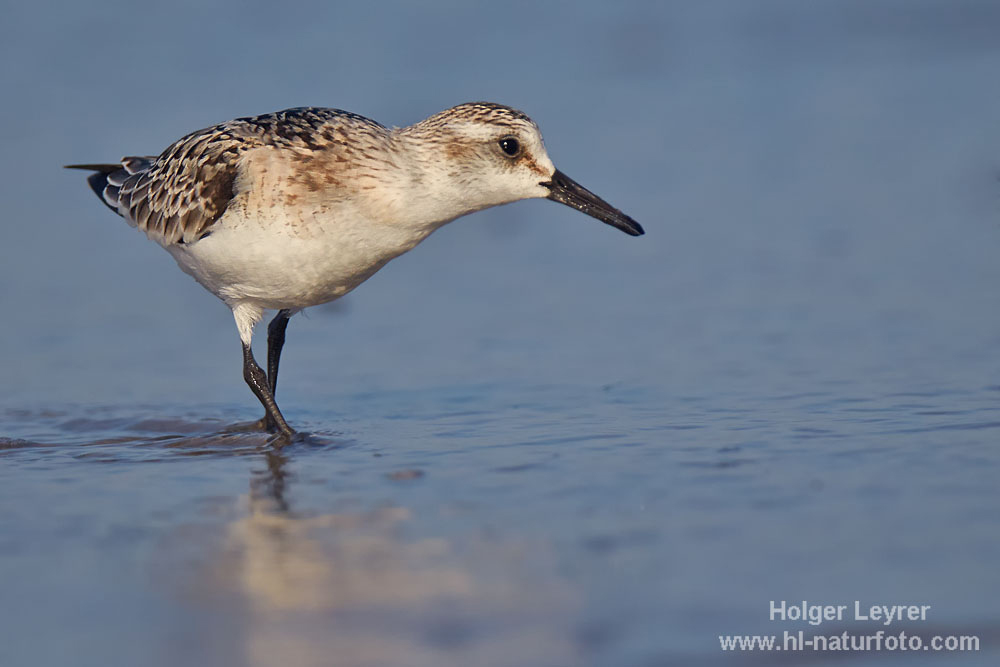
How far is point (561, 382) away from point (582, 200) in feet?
3.93

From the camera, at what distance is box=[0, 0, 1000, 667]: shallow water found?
13.5 feet

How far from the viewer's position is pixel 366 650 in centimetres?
381

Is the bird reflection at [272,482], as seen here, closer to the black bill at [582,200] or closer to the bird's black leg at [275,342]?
the bird's black leg at [275,342]

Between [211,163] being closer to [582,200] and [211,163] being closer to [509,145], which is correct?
[509,145]

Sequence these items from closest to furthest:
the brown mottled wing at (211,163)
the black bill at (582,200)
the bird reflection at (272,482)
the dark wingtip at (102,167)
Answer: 1. the bird reflection at (272,482)
2. the black bill at (582,200)
3. the brown mottled wing at (211,163)
4. the dark wingtip at (102,167)

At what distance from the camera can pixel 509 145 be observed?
6.04m

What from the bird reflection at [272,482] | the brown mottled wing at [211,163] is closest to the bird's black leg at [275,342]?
the brown mottled wing at [211,163]

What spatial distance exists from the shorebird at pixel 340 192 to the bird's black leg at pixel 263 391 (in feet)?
0.04

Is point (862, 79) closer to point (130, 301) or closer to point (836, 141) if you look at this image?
point (836, 141)

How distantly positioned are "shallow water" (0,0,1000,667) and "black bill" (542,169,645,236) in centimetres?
92

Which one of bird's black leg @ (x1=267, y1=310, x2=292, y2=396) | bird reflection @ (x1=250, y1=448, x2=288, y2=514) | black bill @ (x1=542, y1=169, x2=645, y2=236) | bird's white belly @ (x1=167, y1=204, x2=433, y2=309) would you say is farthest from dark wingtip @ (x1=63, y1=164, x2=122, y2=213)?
black bill @ (x1=542, y1=169, x2=645, y2=236)

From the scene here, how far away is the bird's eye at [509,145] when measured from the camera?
Result: 604 centimetres

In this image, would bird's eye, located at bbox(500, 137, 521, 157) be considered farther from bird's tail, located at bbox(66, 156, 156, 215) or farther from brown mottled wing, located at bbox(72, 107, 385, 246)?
bird's tail, located at bbox(66, 156, 156, 215)

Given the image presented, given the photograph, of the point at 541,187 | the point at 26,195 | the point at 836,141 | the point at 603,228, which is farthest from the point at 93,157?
the point at 836,141
